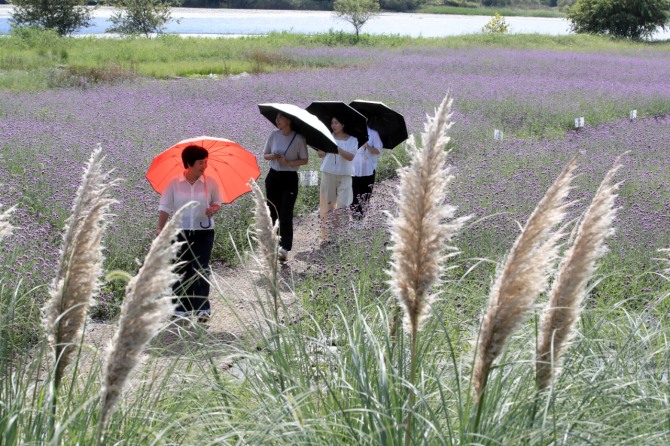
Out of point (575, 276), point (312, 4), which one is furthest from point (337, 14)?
point (575, 276)

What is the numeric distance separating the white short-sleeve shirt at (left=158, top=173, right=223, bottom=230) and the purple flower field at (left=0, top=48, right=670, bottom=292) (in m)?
1.02

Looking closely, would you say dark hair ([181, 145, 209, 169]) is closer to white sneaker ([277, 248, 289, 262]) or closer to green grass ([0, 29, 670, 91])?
white sneaker ([277, 248, 289, 262])

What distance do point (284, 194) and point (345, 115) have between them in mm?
1008

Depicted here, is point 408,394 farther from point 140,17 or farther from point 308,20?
point 308,20

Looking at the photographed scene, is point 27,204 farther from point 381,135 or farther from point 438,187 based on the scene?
point 438,187

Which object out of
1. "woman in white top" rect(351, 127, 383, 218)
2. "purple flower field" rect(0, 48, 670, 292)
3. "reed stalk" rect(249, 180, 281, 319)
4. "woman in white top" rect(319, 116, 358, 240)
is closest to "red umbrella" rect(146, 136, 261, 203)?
"purple flower field" rect(0, 48, 670, 292)

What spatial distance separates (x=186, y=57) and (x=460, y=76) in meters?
12.9

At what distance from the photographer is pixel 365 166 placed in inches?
374

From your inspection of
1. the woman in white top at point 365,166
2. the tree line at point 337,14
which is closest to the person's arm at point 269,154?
the woman in white top at point 365,166

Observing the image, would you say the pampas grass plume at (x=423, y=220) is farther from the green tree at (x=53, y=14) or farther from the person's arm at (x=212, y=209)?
the green tree at (x=53, y=14)

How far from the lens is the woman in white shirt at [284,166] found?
823cm

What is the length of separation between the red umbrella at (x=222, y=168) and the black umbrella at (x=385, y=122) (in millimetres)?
2947

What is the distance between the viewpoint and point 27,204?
8.69 metres

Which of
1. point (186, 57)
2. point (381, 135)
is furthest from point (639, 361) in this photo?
point (186, 57)
